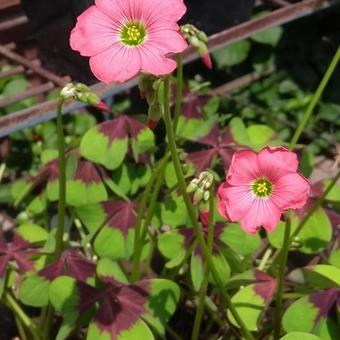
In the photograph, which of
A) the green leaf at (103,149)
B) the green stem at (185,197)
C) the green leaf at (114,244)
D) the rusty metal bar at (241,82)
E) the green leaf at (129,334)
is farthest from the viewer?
the rusty metal bar at (241,82)

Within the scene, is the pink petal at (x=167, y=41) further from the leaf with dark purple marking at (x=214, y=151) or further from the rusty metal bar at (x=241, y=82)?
the rusty metal bar at (x=241, y=82)

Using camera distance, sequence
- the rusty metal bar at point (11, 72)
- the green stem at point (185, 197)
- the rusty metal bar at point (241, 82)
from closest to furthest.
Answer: the green stem at point (185, 197) < the rusty metal bar at point (11, 72) < the rusty metal bar at point (241, 82)

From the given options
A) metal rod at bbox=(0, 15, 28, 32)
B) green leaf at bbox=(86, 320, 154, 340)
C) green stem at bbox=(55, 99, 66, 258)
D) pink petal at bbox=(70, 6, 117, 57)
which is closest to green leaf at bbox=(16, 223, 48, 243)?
green stem at bbox=(55, 99, 66, 258)

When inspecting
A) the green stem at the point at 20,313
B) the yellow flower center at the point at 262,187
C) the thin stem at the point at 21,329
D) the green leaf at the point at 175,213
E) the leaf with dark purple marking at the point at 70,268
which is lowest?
the thin stem at the point at 21,329

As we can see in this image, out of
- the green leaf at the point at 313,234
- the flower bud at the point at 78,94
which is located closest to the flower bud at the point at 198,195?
the flower bud at the point at 78,94

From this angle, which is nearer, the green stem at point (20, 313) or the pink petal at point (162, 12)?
the pink petal at point (162, 12)

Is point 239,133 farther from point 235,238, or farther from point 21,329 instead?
point 21,329
